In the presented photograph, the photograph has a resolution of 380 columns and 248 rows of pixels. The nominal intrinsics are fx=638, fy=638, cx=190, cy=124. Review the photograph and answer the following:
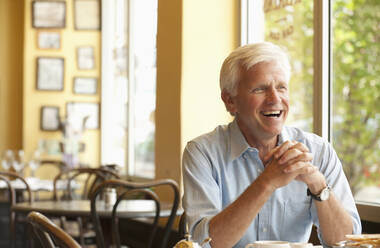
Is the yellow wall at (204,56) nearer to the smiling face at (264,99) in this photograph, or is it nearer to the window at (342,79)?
the window at (342,79)

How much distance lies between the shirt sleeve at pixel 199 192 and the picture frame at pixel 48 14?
18.2ft

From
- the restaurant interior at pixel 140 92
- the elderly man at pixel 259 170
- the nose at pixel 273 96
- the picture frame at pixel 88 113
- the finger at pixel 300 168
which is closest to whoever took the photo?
the finger at pixel 300 168

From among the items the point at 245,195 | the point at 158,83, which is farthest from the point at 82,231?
the point at 245,195

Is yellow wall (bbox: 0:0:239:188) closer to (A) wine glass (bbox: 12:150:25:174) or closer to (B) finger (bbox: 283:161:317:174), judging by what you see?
(A) wine glass (bbox: 12:150:25:174)

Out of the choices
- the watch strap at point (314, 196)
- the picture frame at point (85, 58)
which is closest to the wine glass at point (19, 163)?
the picture frame at point (85, 58)

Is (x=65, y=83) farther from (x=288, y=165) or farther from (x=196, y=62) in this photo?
(x=288, y=165)

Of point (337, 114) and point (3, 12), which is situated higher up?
point (3, 12)

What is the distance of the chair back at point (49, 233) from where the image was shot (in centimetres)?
134

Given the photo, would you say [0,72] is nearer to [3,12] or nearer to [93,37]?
[3,12]

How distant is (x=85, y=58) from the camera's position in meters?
7.29

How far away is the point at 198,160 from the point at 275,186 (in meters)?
0.32

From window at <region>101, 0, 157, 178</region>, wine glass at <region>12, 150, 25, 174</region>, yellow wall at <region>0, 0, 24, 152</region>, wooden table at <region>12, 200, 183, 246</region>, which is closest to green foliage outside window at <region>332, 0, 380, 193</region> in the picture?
wooden table at <region>12, 200, 183, 246</region>

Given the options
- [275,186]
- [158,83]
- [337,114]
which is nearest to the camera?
[275,186]

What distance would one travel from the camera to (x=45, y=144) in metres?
7.28
